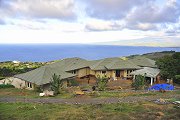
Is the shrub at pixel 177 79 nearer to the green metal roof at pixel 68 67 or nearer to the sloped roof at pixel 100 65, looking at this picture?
the green metal roof at pixel 68 67

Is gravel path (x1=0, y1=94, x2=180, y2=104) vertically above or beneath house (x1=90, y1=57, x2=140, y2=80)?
beneath

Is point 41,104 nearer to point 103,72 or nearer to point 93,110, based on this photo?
point 93,110

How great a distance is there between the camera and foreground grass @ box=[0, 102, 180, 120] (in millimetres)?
20828

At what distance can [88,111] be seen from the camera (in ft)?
73.8

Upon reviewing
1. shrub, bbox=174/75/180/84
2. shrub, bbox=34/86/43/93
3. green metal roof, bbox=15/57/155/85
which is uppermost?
green metal roof, bbox=15/57/155/85

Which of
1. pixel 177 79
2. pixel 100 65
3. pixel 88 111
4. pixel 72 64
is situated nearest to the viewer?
pixel 88 111

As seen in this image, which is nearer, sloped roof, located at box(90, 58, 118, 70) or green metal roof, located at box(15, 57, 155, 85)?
green metal roof, located at box(15, 57, 155, 85)

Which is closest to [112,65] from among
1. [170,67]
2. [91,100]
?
[170,67]

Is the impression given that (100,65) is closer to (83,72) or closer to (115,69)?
(115,69)

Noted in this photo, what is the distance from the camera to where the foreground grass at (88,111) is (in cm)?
2083

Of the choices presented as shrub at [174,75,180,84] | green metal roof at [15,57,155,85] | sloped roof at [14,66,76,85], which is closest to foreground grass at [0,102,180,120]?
sloped roof at [14,66,76,85]

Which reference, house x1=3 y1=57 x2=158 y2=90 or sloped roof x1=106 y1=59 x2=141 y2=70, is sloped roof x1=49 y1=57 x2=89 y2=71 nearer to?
house x1=3 y1=57 x2=158 y2=90

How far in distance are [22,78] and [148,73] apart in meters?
22.5

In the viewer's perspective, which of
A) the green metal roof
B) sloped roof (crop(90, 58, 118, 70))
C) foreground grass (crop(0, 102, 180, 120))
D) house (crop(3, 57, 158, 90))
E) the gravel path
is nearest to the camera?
foreground grass (crop(0, 102, 180, 120))
